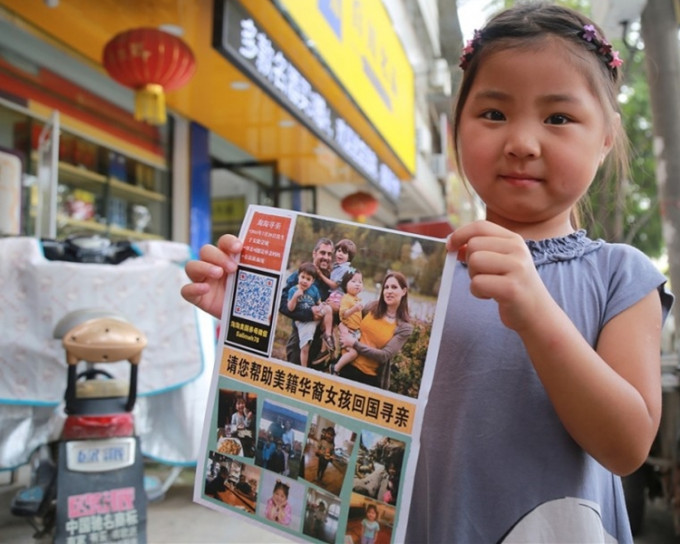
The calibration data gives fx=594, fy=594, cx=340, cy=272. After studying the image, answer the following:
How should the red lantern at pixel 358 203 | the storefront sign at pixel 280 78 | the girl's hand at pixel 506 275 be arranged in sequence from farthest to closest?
the red lantern at pixel 358 203 → the storefront sign at pixel 280 78 → the girl's hand at pixel 506 275

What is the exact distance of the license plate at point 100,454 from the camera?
6.63ft

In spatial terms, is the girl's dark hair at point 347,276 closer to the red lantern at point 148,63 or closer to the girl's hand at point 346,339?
the girl's hand at point 346,339

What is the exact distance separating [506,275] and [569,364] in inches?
4.6

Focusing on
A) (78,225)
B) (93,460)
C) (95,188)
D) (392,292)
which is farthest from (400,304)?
(95,188)

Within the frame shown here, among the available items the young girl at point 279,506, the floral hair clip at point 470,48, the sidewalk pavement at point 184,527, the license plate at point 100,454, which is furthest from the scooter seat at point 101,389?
the floral hair clip at point 470,48

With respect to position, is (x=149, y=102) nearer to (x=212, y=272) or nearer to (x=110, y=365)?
(x=110, y=365)

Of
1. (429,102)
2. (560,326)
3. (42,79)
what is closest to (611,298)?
(560,326)

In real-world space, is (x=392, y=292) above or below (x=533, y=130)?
below

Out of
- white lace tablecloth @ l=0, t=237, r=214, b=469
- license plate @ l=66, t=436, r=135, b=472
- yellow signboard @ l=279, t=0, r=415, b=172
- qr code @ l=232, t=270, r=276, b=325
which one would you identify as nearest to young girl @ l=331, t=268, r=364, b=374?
qr code @ l=232, t=270, r=276, b=325

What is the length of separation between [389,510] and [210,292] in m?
0.39

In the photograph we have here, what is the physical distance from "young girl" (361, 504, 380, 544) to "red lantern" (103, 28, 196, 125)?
3.08m

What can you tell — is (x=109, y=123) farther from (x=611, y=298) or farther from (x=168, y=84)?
(x=611, y=298)

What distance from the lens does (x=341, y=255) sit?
0.77 meters

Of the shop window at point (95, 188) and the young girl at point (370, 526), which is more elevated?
the shop window at point (95, 188)
